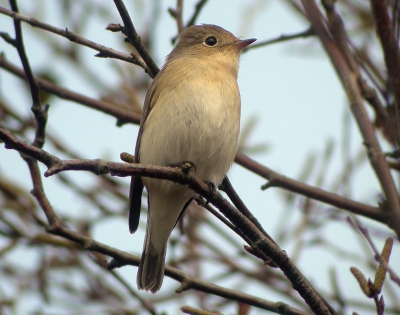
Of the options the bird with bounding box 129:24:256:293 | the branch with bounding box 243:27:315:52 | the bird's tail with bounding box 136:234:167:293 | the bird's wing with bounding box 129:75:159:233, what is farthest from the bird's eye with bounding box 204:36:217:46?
the bird's tail with bounding box 136:234:167:293

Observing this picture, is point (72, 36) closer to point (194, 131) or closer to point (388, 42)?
point (194, 131)

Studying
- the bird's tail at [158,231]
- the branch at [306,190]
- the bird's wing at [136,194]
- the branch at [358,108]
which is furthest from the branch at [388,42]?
the bird's wing at [136,194]

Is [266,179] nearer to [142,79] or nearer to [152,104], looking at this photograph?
[152,104]

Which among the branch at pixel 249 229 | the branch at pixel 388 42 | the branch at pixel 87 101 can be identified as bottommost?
the branch at pixel 249 229

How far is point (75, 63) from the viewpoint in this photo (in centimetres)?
625

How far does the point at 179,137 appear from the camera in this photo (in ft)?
14.6

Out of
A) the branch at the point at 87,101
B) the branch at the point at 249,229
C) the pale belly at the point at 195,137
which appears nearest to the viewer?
the branch at the point at 249,229

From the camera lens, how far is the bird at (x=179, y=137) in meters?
4.49

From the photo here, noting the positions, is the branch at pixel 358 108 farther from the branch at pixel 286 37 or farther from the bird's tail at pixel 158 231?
the bird's tail at pixel 158 231

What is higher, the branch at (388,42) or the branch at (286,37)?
the branch at (286,37)

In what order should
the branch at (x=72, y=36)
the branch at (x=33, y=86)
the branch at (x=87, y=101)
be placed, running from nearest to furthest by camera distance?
the branch at (x=72, y=36) < the branch at (x=33, y=86) < the branch at (x=87, y=101)

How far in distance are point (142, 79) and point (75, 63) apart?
817 mm

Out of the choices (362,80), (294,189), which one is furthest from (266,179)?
(362,80)

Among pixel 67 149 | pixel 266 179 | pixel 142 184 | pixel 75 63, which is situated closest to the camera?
pixel 266 179
